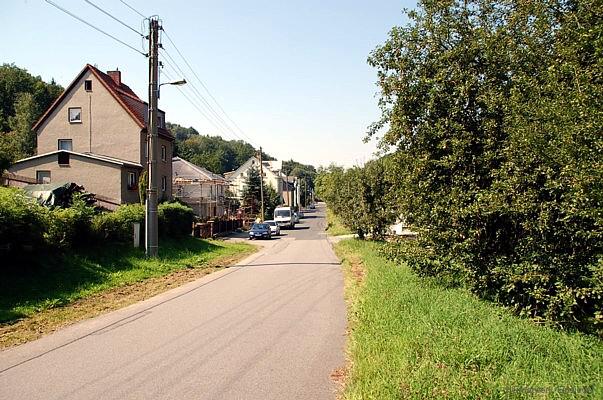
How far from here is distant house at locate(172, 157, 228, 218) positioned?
49469mm

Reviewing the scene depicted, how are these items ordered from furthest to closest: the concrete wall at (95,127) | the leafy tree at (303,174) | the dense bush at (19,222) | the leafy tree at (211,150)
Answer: the leafy tree at (303,174)
the leafy tree at (211,150)
the concrete wall at (95,127)
the dense bush at (19,222)

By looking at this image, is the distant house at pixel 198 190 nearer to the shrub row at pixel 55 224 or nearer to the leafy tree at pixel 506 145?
the shrub row at pixel 55 224

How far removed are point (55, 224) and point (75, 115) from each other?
22968 mm

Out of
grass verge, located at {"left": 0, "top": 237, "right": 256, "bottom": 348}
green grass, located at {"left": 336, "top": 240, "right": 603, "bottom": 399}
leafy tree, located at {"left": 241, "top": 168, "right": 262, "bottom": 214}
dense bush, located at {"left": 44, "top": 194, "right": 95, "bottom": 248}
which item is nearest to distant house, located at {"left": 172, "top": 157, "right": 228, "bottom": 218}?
leafy tree, located at {"left": 241, "top": 168, "right": 262, "bottom": 214}

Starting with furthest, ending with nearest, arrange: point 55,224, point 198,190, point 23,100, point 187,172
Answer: point 23,100
point 198,190
point 187,172
point 55,224

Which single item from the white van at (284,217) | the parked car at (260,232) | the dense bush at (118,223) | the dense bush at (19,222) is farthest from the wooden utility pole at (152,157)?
the white van at (284,217)

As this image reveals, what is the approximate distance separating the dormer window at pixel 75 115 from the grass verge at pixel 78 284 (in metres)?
19.4

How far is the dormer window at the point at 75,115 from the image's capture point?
3391 cm

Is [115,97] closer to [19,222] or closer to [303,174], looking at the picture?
[19,222]

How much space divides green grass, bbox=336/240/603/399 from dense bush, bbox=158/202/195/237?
16566mm

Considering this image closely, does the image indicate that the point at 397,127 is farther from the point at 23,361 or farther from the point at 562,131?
the point at 23,361

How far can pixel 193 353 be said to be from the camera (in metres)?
6.77

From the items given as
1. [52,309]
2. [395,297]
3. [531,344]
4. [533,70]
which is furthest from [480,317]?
[52,309]

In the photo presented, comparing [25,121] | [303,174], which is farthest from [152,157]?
[303,174]
